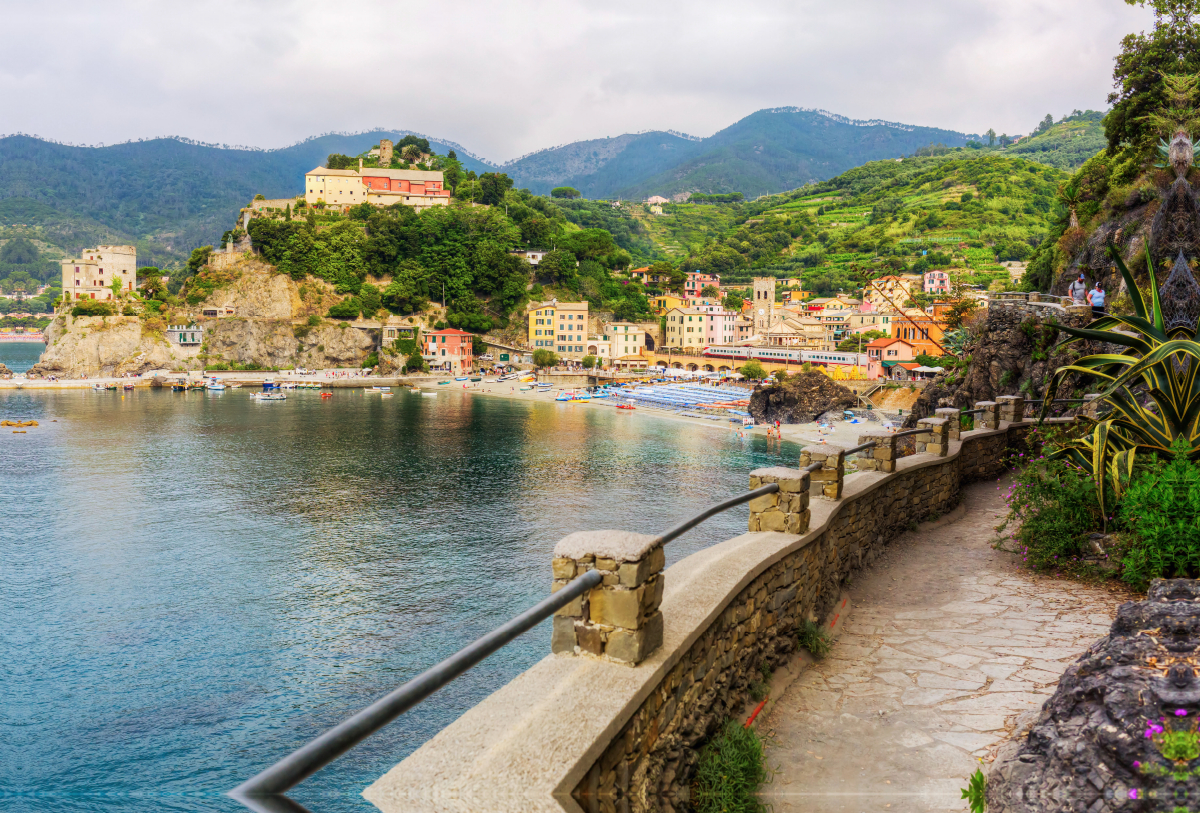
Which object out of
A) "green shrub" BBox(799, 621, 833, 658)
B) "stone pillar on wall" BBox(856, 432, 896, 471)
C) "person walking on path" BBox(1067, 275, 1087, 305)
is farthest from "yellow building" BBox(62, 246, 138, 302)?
"green shrub" BBox(799, 621, 833, 658)

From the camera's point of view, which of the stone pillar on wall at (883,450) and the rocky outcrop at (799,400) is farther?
the rocky outcrop at (799,400)

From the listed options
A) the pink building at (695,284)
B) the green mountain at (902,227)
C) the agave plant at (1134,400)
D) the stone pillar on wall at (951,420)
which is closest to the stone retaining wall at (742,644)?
the stone pillar on wall at (951,420)

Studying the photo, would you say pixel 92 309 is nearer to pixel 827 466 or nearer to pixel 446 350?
pixel 446 350

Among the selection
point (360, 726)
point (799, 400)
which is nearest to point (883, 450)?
point (360, 726)

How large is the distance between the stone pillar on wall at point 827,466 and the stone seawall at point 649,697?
2cm

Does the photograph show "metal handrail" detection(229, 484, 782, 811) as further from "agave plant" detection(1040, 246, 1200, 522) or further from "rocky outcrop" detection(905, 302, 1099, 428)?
"rocky outcrop" detection(905, 302, 1099, 428)

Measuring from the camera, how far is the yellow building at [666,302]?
328 ft

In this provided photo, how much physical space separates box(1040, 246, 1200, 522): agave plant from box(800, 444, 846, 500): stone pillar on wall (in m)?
2.62

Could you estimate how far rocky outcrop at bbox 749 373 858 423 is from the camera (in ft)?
193

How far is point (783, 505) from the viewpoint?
251 inches

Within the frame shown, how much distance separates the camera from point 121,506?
31750 mm

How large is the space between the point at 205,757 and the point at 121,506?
22.4 meters

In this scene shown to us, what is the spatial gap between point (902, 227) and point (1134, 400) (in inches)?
4482

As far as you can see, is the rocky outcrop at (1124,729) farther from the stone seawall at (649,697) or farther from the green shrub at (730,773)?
the stone seawall at (649,697)
